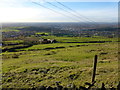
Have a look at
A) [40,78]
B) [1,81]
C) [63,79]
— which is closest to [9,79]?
[1,81]

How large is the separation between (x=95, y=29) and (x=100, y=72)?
13524cm

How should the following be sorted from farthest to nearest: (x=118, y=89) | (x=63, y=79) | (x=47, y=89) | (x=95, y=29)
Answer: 1. (x=95, y=29)
2. (x=63, y=79)
3. (x=47, y=89)
4. (x=118, y=89)

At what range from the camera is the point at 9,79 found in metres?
12.5

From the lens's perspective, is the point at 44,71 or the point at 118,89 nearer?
the point at 118,89

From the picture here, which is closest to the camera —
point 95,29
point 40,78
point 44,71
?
point 40,78

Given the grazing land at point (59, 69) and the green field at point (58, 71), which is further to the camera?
the grazing land at point (59, 69)

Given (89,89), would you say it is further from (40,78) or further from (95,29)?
(95,29)

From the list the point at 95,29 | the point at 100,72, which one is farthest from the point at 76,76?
the point at 95,29

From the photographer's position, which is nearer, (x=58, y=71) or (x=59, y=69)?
(x=58, y=71)

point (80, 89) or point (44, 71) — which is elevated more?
point (80, 89)

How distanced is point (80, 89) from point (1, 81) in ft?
27.0

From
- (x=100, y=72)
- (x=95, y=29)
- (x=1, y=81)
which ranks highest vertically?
(x=95, y=29)

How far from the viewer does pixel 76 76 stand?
11688 mm

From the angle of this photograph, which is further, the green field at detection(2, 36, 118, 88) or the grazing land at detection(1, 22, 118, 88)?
the grazing land at detection(1, 22, 118, 88)
